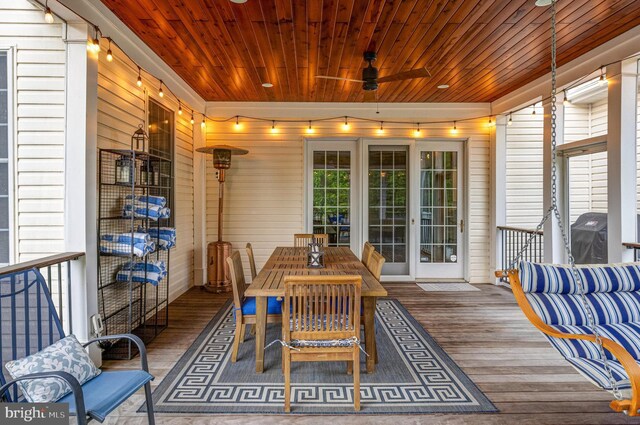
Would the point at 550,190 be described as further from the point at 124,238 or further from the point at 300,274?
the point at 124,238

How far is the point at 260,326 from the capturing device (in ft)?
9.48

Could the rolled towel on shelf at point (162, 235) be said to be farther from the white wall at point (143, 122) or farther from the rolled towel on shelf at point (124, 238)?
the white wall at point (143, 122)

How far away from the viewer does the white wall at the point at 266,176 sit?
6.13m

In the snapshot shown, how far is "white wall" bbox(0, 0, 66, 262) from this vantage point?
2910 millimetres

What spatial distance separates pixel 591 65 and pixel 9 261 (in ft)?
19.5

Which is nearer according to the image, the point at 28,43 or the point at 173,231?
the point at 28,43

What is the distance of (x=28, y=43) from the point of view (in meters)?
2.92

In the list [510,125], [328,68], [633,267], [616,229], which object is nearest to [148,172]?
[328,68]

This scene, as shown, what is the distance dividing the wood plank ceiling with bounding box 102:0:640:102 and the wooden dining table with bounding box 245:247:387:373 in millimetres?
2216

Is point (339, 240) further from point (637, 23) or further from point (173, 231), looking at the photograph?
point (637, 23)

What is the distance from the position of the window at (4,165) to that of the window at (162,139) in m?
1.49

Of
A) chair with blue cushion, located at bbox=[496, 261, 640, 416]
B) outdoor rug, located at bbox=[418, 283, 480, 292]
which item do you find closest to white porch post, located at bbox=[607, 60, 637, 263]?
chair with blue cushion, located at bbox=[496, 261, 640, 416]

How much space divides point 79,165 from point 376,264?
2.55m

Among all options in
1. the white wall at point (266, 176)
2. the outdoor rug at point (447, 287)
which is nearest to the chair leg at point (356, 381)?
the outdoor rug at point (447, 287)
